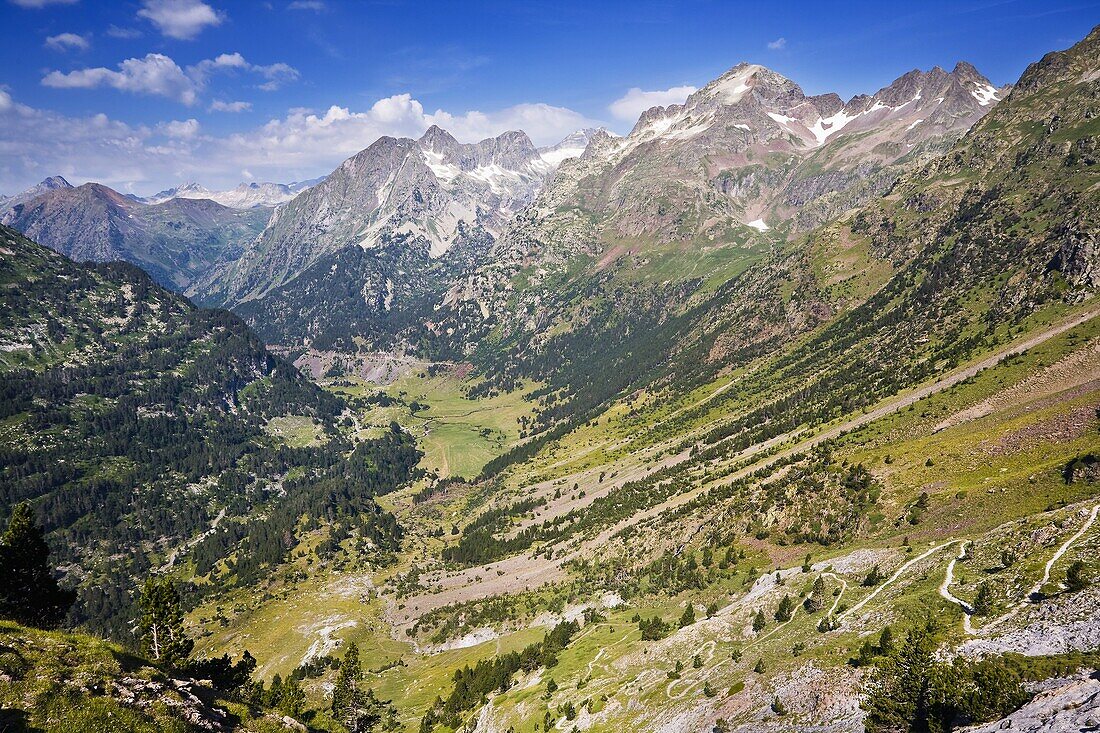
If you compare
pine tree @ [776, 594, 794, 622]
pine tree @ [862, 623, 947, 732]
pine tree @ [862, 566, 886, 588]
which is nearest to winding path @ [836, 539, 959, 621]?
pine tree @ [862, 566, 886, 588]

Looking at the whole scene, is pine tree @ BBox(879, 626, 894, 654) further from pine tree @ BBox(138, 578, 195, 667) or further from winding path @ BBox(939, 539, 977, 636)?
pine tree @ BBox(138, 578, 195, 667)

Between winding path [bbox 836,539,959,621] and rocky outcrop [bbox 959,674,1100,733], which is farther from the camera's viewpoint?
winding path [bbox 836,539,959,621]

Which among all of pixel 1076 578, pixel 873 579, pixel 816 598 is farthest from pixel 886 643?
pixel 816 598

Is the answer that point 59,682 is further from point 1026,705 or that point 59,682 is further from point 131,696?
point 1026,705

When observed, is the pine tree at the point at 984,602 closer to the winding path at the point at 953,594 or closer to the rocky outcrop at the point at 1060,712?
the winding path at the point at 953,594

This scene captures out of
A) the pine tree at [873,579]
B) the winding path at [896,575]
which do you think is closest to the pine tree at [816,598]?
the pine tree at [873,579]

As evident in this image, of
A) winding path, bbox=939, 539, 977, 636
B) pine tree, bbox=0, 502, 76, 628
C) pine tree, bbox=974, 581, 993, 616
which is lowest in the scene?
winding path, bbox=939, 539, 977, 636

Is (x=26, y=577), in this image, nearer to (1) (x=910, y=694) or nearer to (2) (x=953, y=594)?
(1) (x=910, y=694)
